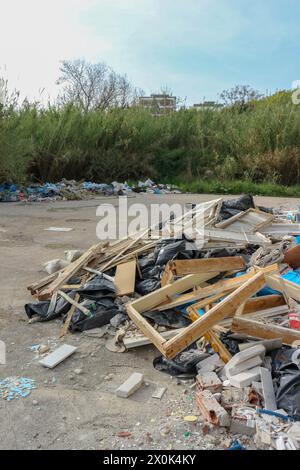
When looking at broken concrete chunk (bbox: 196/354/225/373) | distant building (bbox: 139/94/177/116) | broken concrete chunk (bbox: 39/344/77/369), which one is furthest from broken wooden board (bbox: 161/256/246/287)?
distant building (bbox: 139/94/177/116)

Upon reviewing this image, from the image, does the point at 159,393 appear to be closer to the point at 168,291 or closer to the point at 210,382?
the point at 210,382

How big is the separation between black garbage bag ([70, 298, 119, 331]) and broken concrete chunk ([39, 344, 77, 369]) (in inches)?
12.1

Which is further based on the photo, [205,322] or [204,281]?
[204,281]

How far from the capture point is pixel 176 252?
3.99 m

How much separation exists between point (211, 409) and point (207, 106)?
16805mm

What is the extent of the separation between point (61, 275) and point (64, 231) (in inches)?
114

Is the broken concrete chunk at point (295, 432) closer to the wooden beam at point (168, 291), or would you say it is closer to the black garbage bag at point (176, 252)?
the wooden beam at point (168, 291)

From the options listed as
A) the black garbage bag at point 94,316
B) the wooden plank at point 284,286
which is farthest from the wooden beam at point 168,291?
the wooden plank at point 284,286

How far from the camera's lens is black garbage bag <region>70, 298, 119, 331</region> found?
3.39 meters

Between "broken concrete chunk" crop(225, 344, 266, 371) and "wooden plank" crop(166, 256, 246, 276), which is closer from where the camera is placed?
"broken concrete chunk" crop(225, 344, 266, 371)

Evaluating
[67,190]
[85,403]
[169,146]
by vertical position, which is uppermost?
[169,146]

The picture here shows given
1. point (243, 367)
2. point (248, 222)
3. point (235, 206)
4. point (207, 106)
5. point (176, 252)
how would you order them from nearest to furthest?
1. point (243, 367)
2. point (176, 252)
3. point (248, 222)
4. point (235, 206)
5. point (207, 106)

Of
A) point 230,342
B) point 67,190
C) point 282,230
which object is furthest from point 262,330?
point 67,190

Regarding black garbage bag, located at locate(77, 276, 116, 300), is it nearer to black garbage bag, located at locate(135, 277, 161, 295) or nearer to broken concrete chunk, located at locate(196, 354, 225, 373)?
black garbage bag, located at locate(135, 277, 161, 295)
